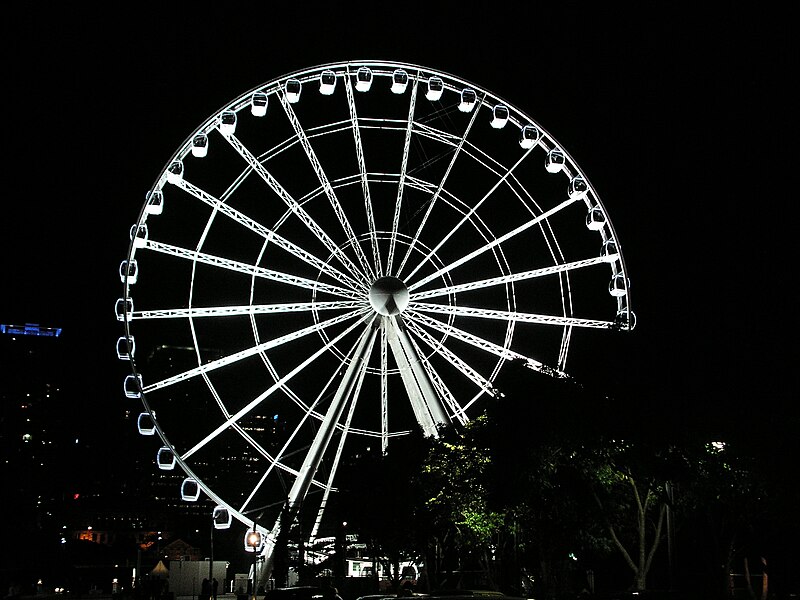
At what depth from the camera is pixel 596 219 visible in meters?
31.0

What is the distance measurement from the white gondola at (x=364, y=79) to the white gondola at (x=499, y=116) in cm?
422

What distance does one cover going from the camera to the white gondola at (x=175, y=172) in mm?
29078

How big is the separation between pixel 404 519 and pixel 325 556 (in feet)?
76.6

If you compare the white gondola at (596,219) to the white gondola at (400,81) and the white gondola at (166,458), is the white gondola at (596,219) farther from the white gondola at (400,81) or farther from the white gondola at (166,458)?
the white gondola at (166,458)

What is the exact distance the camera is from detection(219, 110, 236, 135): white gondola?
29.3 meters

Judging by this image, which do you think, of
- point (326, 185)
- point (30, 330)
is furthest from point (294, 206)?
point (30, 330)

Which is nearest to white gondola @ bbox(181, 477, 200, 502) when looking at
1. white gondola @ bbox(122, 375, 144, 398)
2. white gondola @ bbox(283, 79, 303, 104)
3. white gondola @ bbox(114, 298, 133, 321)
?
white gondola @ bbox(122, 375, 144, 398)

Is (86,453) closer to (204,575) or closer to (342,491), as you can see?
(204,575)

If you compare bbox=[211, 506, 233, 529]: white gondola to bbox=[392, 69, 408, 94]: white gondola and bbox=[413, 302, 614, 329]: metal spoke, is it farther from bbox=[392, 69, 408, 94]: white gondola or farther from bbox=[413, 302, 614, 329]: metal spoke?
bbox=[392, 69, 408, 94]: white gondola

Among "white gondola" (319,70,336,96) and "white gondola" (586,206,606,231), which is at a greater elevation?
"white gondola" (319,70,336,96)

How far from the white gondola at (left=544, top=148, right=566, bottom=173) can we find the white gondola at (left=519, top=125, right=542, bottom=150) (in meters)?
0.65

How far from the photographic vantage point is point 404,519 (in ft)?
112

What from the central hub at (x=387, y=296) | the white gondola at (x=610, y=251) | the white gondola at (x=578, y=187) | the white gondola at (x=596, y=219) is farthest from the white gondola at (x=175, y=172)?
the white gondola at (x=610, y=251)

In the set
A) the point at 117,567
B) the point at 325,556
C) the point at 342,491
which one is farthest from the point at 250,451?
the point at 342,491
